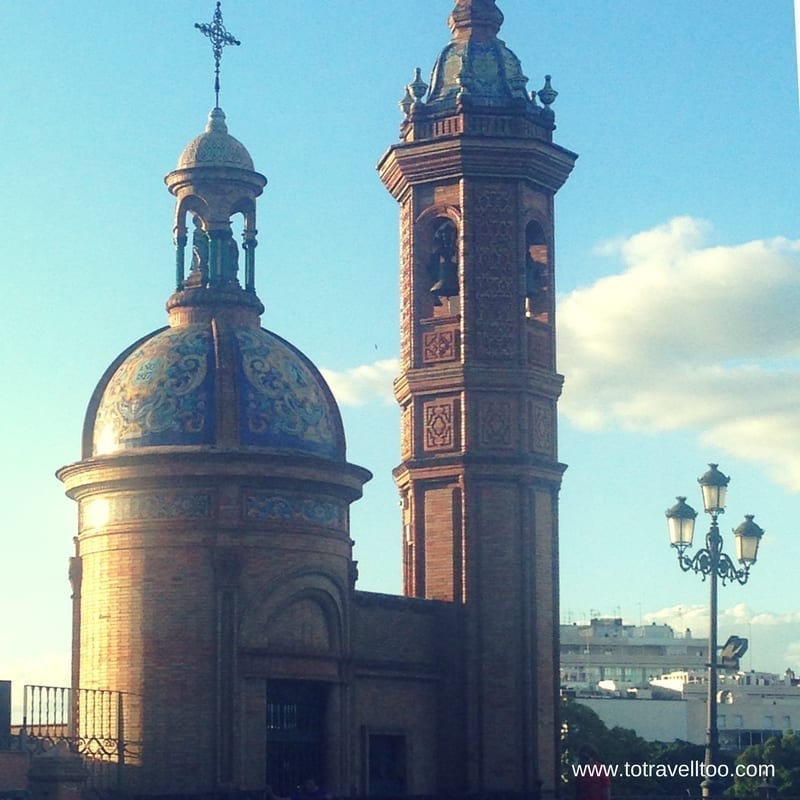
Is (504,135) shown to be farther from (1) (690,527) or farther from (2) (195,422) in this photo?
(1) (690,527)

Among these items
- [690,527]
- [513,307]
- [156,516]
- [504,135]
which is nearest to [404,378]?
[513,307]

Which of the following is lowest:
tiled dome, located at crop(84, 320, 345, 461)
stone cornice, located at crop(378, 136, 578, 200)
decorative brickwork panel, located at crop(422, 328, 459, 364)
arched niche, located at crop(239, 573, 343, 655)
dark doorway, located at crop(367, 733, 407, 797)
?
dark doorway, located at crop(367, 733, 407, 797)

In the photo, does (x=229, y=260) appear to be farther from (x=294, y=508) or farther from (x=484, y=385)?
(x=484, y=385)

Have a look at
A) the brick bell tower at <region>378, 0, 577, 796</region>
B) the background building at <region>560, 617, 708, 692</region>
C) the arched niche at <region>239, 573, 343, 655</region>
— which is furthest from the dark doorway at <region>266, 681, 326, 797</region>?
the background building at <region>560, 617, 708, 692</region>

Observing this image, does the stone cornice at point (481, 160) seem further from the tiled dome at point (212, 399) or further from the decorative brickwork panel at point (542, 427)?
the tiled dome at point (212, 399)

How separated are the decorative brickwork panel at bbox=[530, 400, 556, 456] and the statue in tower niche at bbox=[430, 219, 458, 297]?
2.97 m

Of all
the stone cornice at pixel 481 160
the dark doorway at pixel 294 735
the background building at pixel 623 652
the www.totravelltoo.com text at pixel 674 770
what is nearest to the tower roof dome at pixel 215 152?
the stone cornice at pixel 481 160

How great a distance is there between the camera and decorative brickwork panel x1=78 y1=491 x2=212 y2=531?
34.6 m

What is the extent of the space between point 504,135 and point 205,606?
1209 centimetres

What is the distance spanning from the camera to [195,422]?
35094mm

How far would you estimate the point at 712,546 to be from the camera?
30.3 m

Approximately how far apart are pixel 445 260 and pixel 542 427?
401cm

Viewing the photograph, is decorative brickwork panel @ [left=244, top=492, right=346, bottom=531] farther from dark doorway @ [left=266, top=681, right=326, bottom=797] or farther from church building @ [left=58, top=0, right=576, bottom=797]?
dark doorway @ [left=266, top=681, right=326, bottom=797]

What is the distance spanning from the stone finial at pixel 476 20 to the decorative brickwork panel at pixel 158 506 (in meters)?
13.0
